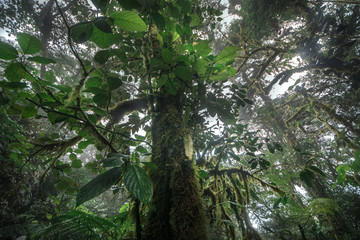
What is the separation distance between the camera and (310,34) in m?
4.05

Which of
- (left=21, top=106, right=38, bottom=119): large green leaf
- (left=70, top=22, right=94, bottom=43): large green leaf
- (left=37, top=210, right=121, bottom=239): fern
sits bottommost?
(left=37, top=210, right=121, bottom=239): fern

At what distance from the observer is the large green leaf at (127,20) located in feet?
2.00

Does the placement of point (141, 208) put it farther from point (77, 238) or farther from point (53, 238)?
point (53, 238)

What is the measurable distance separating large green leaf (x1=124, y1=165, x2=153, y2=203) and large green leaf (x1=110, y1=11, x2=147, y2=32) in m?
0.57

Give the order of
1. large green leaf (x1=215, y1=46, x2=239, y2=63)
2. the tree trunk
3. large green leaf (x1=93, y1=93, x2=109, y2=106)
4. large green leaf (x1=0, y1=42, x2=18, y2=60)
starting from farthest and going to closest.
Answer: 1. large green leaf (x1=215, y1=46, x2=239, y2=63)
2. large green leaf (x1=93, y1=93, x2=109, y2=106)
3. the tree trunk
4. large green leaf (x1=0, y1=42, x2=18, y2=60)

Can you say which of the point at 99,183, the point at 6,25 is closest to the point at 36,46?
the point at 99,183

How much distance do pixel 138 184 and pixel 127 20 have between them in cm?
65

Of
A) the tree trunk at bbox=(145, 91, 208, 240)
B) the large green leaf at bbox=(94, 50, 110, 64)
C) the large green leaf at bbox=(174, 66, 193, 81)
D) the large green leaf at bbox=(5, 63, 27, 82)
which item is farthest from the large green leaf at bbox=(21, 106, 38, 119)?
the large green leaf at bbox=(174, 66, 193, 81)

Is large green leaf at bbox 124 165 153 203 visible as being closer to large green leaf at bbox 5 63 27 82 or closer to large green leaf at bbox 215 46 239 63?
large green leaf at bbox 5 63 27 82

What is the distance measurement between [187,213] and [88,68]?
3.31 ft

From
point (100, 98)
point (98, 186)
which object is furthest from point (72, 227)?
point (100, 98)

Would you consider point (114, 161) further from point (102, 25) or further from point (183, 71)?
point (183, 71)

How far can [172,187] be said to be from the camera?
0.88 m

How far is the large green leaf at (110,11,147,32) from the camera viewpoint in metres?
0.61
